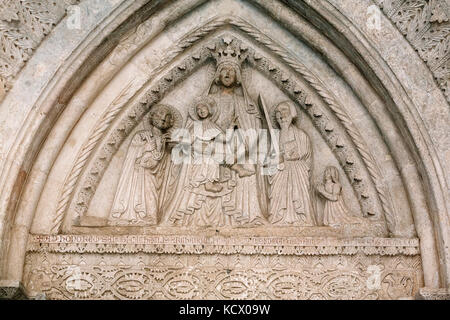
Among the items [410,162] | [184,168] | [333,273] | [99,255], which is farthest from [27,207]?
[410,162]

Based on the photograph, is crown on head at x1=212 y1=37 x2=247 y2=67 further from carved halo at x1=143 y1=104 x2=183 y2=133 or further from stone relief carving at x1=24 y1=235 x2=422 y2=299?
stone relief carving at x1=24 y1=235 x2=422 y2=299

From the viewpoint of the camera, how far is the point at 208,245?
8578 mm

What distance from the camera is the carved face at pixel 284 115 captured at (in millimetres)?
9133

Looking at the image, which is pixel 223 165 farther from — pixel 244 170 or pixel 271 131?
pixel 271 131

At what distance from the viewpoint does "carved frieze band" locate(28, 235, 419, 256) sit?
8.55m

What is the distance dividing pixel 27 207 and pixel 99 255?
2.73ft

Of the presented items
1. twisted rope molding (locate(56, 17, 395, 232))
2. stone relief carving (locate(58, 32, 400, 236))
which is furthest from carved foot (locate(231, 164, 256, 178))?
twisted rope molding (locate(56, 17, 395, 232))

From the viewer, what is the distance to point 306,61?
29.9 feet

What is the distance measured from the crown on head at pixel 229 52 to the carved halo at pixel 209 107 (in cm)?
39

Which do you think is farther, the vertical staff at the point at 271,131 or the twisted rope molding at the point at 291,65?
the vertical staff at the point at 271,131

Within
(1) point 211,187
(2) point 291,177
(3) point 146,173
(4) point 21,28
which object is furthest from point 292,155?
(4) point 21,28

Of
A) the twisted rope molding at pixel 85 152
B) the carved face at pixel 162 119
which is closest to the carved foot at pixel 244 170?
the carved face at pixel 162 119

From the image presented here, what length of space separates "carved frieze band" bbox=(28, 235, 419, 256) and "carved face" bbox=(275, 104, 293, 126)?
127 centimetres

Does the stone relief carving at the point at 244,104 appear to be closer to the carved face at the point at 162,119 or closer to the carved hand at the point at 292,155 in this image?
the carved face at the point at 162,119
